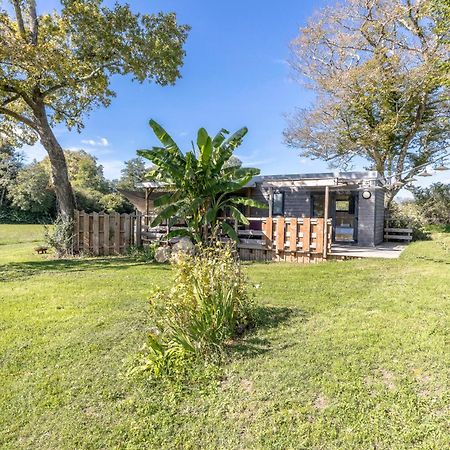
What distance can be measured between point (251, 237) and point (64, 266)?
638 cm

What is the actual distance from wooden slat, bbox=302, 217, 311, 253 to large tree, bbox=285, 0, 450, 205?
8111 mm

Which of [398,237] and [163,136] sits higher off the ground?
[163,136]

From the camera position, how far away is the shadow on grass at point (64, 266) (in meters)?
8.85

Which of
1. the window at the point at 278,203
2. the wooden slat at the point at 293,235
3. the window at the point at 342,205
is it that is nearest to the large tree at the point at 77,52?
the window at the point at 278,203

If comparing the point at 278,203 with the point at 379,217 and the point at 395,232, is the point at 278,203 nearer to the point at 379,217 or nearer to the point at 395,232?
the point at 379,217

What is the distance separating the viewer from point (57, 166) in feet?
41.5

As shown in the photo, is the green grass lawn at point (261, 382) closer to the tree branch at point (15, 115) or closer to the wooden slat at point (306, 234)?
the wooden slat at point (306, 234)

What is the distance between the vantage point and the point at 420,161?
20.7 meters

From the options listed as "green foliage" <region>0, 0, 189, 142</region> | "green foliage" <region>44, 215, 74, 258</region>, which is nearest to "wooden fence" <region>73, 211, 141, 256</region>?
"green foliage" <region>44, 215, 74, 258</region>

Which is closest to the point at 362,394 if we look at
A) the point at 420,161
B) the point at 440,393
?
the point at 440,393

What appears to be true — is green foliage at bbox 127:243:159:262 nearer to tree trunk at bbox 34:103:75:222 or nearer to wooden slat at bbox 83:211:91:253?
wooden slat at bbox 83:211:91:253

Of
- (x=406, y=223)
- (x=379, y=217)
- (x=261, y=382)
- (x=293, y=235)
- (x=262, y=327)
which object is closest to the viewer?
(x=261, y=382)

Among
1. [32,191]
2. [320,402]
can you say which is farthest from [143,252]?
[32,191]

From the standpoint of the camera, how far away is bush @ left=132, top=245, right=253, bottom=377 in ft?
11.4
